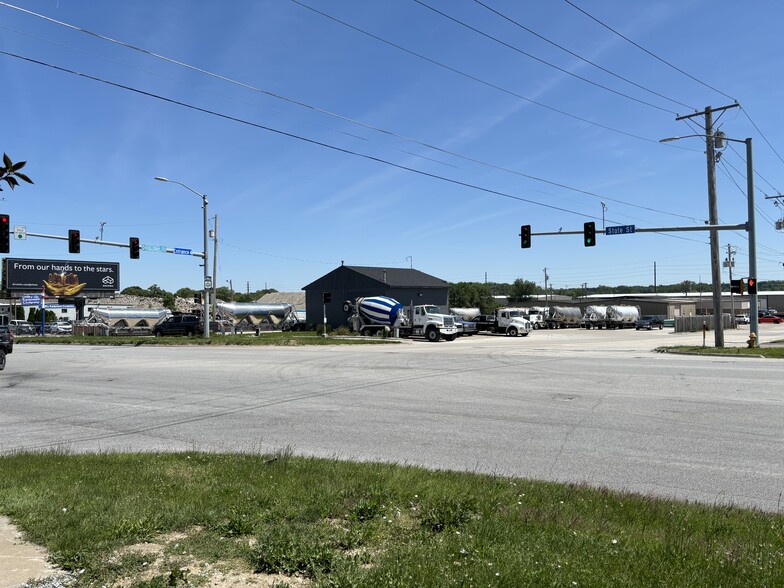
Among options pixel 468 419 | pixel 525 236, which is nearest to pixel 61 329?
pixel 525 236

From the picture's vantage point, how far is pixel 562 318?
7662 cm

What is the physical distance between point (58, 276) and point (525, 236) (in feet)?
215

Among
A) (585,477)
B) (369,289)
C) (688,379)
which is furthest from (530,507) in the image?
(369,289)

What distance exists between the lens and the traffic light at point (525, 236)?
108 feet

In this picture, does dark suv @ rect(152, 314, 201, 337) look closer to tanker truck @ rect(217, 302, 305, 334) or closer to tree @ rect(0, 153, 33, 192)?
tanker truck @ rect(217, 302, 305, 334)

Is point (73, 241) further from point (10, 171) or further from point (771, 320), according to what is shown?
point (771, 320)

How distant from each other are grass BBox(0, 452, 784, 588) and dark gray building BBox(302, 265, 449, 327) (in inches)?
2093

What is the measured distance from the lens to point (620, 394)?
13547 mm

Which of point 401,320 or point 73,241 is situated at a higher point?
point 73,241

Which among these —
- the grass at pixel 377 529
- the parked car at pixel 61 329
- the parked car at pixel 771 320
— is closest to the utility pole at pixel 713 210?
the grass at pixel 377 529

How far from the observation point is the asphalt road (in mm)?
7516

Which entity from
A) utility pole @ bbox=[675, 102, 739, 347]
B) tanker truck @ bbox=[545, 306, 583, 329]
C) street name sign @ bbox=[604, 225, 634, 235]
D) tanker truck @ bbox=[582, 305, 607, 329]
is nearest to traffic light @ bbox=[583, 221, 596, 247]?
street name sign @ bbox=[604, 225, 634, 235]

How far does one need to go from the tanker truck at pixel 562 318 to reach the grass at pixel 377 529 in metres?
73.0

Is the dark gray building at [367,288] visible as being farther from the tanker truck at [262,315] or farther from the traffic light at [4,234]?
the traffic light at [4,234]
